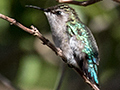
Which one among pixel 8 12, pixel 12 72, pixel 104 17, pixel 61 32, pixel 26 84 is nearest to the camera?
pixel 61 32

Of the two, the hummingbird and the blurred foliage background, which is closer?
the hummingbird

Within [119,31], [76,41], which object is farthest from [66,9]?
[119,31]

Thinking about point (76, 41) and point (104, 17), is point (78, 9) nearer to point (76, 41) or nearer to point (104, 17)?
point (76, 41)

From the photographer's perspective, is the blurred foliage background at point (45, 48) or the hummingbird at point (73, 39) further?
the blurred foliage background at point (45, 48)

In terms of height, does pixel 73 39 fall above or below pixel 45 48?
above
